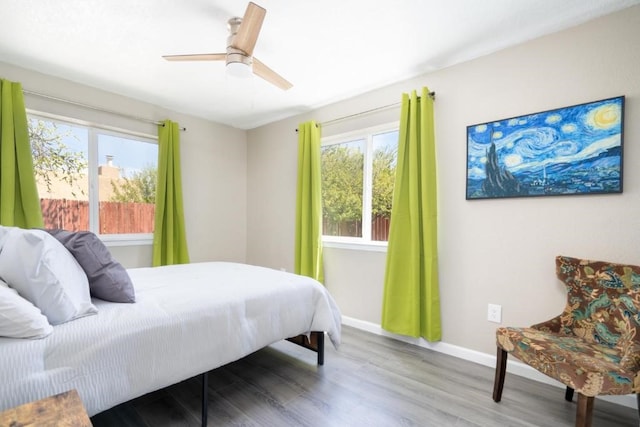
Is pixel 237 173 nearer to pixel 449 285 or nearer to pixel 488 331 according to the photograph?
pixel 449 285

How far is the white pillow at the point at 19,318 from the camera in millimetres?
1058

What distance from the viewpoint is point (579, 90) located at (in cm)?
195

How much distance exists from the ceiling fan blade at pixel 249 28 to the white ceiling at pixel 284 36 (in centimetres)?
23

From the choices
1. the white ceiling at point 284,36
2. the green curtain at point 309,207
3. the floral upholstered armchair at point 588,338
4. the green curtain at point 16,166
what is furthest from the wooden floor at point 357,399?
the white ceiling at point 284,36

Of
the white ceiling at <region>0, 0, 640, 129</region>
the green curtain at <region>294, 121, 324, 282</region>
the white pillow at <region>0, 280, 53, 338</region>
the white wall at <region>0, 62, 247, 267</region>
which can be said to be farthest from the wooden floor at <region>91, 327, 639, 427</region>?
the white ceiling at <region>0, 0, 640, 129</region>

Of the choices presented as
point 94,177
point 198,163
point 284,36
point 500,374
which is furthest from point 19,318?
point 198,163

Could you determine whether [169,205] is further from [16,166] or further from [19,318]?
[19,318]

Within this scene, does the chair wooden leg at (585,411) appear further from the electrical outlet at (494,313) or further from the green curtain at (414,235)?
the green curtain at (414,235)

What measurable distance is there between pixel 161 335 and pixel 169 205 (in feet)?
7.72

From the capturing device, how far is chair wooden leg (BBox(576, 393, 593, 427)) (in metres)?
1.35

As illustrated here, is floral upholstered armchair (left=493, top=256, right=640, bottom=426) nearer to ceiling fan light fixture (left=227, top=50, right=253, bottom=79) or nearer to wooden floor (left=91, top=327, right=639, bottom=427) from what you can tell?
wooden floor (left=91, top=327, right=639, bottom=427)

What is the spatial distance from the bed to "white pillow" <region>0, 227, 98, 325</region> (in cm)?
6

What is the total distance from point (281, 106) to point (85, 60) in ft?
6.14

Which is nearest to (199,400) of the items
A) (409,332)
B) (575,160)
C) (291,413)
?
(291,413)
